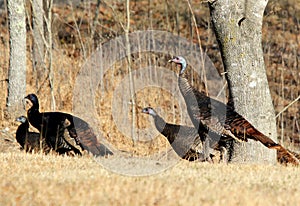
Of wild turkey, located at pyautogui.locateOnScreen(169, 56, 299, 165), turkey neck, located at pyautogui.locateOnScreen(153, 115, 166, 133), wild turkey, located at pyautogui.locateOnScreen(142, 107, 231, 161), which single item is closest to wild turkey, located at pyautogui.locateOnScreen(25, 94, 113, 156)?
turkey neck, located at pyautogui.locateOnScreen(153, 115, 166, 133)

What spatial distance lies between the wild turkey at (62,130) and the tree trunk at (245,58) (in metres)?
2.52

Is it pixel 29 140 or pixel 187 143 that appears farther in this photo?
pixel 29 140

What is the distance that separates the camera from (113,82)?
15.1 meters

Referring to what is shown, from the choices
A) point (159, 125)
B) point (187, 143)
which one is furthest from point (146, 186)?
point (159, 125)

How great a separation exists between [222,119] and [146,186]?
9.95 ft

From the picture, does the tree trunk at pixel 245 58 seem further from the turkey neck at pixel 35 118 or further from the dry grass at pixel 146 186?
the turkey neck at pixel 35 118

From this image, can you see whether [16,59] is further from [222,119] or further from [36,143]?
[222,119]

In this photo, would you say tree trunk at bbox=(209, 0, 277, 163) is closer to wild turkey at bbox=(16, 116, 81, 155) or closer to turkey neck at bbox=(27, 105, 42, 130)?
wild turkey at bbox=(16, 116, 81, 155)

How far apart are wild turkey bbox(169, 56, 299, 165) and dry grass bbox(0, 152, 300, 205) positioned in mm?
952

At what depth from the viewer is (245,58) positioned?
28.8 ft

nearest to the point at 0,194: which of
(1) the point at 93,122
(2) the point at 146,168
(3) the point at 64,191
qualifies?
(3) the point at 64,191

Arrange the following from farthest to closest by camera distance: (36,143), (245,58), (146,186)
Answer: (36,143) < (245,58) < (146,186)

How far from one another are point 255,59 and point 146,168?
246 cm

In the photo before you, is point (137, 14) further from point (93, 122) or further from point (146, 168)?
point (146, 168)
